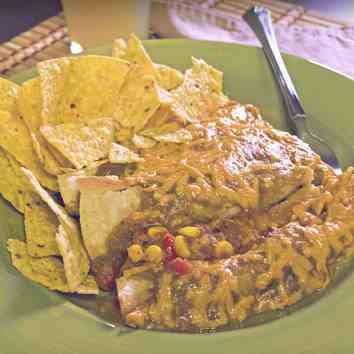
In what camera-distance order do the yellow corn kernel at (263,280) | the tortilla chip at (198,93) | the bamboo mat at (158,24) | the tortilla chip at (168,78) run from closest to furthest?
the yellow corn kernel at (263,280) → the tortilla chip at (198,93) → the tortilla chip at (168,78) → the bamboo mat at (158,24)

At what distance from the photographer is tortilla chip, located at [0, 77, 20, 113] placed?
203 cm

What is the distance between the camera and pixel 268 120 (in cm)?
226

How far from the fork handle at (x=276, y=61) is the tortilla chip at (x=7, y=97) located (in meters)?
0.98

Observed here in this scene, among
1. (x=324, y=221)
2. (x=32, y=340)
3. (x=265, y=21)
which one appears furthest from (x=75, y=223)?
(x=265, y=21)

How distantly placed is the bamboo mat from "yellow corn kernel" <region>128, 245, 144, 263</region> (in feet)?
4.15

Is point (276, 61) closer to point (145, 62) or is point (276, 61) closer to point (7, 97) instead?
point (145, 62)

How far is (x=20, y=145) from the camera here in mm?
1928

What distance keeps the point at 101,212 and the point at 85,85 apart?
0.55m

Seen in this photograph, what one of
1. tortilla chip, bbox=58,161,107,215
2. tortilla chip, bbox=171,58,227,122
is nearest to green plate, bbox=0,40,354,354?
tortilla chip, bbox=58,161,107,215

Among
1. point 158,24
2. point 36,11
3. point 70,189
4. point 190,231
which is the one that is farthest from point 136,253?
point 36,11

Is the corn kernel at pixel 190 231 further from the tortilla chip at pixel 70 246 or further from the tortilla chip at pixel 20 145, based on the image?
the tortilla chip at pixel 20 145

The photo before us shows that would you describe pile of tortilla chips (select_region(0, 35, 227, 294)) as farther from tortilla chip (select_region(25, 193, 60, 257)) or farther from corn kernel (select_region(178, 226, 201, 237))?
corn kernel (select_region(178, 226, 201, 237))

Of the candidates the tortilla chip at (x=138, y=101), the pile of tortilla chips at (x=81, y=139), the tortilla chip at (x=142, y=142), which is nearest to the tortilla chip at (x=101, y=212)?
the pile of tortilla chips at (x=81, y=139)

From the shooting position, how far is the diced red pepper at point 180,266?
1.64 metres
